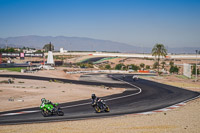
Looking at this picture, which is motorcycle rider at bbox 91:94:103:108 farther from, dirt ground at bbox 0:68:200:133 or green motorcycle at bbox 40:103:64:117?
green motorcycle at bbox 40:103:64:117

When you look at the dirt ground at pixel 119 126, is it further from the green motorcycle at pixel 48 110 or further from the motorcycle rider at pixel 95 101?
the motorcycle rider at pixel 95 101

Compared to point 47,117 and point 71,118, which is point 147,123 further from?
point 47,117

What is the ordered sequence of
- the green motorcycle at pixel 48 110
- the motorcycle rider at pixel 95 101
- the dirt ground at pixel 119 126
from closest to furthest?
the dirt ground at pixel 119 126, the green motorcycle at pixel 48 110, the motorcycle rider at pixel 95 101

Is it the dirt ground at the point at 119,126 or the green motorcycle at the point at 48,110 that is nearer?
the dirt ground at the point at 119,126

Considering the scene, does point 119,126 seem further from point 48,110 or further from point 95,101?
point 48,110

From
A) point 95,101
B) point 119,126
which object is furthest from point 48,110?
point 119,126

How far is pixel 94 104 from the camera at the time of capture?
20.4m

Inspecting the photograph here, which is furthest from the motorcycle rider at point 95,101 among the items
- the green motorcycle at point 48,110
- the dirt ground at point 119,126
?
the green motorcycle at point 48,110

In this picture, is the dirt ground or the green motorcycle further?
the green motorcycle

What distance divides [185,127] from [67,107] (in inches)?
474

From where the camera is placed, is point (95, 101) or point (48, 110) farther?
point (95, 101)

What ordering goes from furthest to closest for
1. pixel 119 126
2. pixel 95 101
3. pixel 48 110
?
pixel 95 101, pixel 48 110, pixel 119 126

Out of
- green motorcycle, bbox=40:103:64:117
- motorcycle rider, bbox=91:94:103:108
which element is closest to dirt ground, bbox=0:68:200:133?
green motorcycle, bbox=40:103:64:117

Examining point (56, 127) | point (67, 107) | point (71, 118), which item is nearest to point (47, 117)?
point (71, 118)
